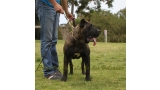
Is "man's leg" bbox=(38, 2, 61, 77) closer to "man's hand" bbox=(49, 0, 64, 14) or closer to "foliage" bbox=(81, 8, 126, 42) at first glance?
"man's hand" bbox=(49, 0, 64, 14)

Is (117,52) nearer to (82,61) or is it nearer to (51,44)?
(82,61)

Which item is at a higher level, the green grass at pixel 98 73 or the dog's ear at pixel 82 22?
the dog's ear at pixel 82 22

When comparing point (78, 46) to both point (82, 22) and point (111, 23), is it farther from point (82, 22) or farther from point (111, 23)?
point (111, 23)

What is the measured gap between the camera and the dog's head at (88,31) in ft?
13.5

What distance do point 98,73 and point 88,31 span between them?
1.22ft

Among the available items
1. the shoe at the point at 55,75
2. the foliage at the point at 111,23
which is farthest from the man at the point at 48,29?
the foliage at the point at 111,23

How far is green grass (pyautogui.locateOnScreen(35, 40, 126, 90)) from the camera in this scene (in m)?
4.00

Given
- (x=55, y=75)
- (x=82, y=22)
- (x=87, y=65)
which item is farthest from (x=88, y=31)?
(x=55, y=75)

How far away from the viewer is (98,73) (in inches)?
166

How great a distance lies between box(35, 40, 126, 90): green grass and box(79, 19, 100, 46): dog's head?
76 millimetres

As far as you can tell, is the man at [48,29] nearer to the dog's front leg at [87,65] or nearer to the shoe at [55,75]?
the shoe at [55,75]

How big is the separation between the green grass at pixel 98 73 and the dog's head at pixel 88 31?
0.08m

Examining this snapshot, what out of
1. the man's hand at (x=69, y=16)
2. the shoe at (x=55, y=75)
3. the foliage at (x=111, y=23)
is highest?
the man's hand at (x=69, y=16)
